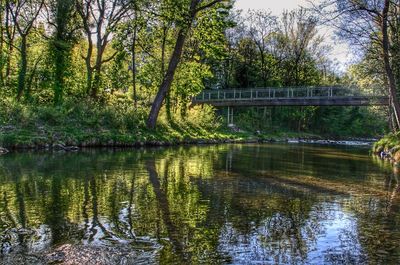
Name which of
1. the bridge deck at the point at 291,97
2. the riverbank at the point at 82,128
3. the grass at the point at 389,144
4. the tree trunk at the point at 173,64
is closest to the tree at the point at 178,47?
the tree trunk at the point at 173,64

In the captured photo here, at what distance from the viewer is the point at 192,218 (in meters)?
9.04

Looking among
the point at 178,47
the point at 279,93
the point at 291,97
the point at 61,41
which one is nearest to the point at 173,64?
the point at 178,47

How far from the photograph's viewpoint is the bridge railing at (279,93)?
4625cm

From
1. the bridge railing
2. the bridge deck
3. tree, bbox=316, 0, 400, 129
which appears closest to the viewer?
tree, bbox=316, 0, 400, 129

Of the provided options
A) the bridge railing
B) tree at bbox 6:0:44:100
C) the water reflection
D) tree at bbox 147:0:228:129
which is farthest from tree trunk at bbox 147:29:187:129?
the bridge railing

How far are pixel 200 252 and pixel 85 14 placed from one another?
36.8m

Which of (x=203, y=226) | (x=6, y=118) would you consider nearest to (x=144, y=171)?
(x=203, y=226)

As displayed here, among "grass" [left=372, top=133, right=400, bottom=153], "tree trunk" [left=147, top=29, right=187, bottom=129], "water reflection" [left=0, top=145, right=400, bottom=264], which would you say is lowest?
"water reflection" [left=0, top=145, right=400, bottom=264]

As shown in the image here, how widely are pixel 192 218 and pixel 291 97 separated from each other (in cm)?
4263

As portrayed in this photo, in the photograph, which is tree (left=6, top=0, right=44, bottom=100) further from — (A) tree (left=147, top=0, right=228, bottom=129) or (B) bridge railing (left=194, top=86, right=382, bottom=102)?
(B) bridge railing (left=194, top=86, right=382, bottom=102)

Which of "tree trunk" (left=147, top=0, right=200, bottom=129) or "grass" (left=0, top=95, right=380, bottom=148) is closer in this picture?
"grass" (left=0, top=95, right=380, bottom=148)

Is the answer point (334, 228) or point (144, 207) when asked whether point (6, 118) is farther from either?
point (334, 228)

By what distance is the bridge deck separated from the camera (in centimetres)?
4466

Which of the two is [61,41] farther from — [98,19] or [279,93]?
[279,93]
